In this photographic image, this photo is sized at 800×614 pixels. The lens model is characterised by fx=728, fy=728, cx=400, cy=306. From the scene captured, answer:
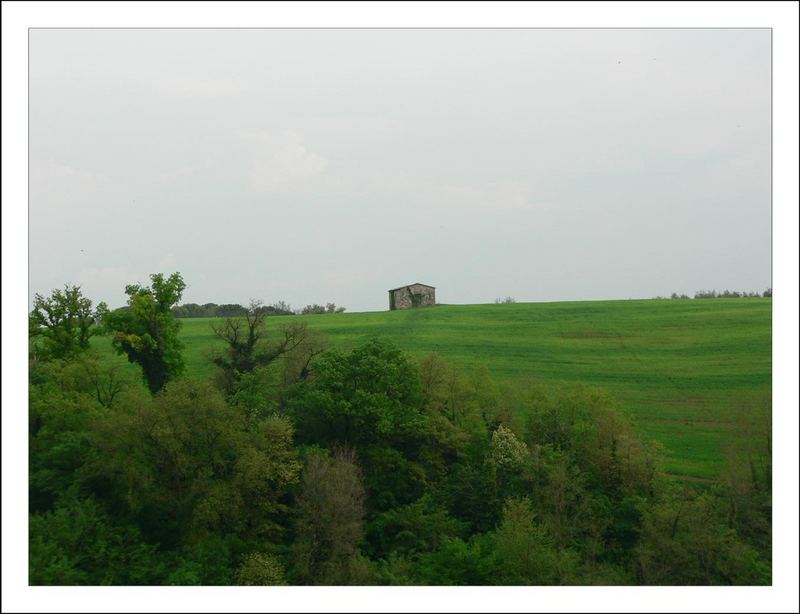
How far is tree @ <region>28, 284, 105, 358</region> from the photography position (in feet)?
135

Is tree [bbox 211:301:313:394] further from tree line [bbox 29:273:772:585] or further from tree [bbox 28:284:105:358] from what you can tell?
tree [bbox 28:284:105:358]

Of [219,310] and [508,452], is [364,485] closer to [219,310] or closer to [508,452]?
[508,452]

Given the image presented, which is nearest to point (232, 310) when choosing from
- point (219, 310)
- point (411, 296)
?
point (219, 310)

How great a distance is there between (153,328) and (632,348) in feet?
118

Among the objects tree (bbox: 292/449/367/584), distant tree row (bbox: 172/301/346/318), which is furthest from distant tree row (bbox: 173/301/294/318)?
tree (bbox: 292/449/367/584)

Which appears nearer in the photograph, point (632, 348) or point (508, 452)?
point (508, 452)

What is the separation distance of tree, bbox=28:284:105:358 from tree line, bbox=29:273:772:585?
0.28 meters

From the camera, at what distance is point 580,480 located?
3256cm

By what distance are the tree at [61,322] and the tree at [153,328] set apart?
153cm

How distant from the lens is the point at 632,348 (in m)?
57.3

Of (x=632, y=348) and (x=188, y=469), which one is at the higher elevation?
(x=632, y=348)

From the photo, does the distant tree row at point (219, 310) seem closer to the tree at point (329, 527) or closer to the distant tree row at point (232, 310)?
the distant tree row at point (232, 310)

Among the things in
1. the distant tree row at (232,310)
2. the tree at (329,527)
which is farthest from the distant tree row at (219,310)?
the tree at (329,527)

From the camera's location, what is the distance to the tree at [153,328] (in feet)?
140
